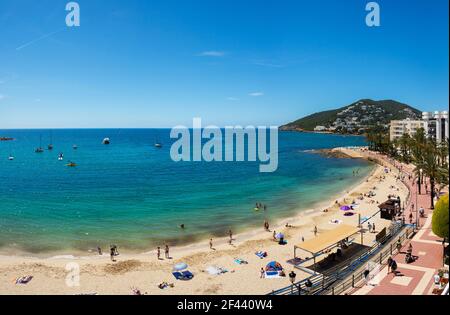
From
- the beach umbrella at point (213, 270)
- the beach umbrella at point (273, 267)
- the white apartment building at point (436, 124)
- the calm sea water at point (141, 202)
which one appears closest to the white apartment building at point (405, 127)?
the white apartment building at point (436, 124)

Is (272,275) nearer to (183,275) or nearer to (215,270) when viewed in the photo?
(215,270)

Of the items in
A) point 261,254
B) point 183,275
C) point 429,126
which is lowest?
point 183,275

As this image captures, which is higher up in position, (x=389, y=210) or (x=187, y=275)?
(x=389, y=210)

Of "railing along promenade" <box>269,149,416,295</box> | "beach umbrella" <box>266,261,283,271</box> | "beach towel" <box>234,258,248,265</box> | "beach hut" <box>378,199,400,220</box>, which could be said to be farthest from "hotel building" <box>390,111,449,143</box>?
"beach umbrella" <box>266,261,283,271</box>

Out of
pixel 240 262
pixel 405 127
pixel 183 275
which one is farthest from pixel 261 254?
pixel 405 127

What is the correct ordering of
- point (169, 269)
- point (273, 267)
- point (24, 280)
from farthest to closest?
1. point (169, 269)
2. point (273, 267)
3. point (24, 280)
